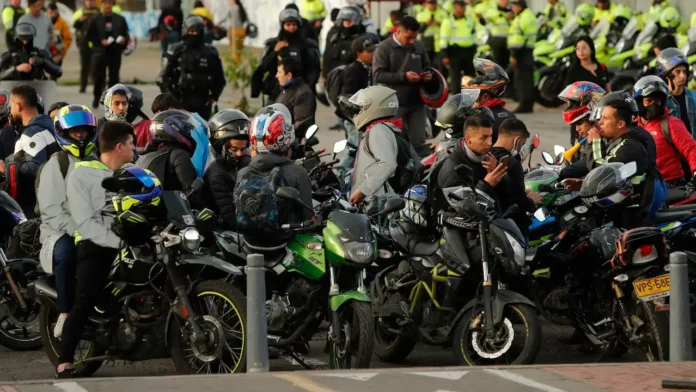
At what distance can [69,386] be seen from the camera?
9008mm

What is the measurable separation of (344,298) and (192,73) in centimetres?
1016

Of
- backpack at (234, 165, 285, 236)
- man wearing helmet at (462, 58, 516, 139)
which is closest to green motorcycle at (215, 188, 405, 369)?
backpack at (234, 165, 285, 236)

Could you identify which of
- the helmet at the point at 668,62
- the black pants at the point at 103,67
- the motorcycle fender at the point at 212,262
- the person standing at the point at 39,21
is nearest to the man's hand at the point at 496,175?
the motorcycle fender at the point at 212,262

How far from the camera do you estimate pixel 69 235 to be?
10000 millimetres

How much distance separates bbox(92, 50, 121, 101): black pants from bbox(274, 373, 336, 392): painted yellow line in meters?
17.7

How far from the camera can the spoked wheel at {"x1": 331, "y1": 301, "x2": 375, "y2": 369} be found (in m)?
9.52

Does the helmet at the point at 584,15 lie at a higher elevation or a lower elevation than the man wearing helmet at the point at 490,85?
higher

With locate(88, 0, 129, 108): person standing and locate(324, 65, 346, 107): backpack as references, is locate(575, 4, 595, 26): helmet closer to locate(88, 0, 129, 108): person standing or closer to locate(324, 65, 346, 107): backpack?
locate(88, 0, 129, 108): person standing

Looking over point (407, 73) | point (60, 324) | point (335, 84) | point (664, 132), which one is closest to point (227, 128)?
point (60, 324)

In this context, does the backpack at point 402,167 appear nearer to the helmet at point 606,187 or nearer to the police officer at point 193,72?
the helmet at point 606,187

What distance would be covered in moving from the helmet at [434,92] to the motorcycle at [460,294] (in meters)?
5.95

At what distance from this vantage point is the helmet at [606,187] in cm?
1078

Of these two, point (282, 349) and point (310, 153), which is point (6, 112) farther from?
point (282, 349)

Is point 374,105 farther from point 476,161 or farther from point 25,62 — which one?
point 25,62
